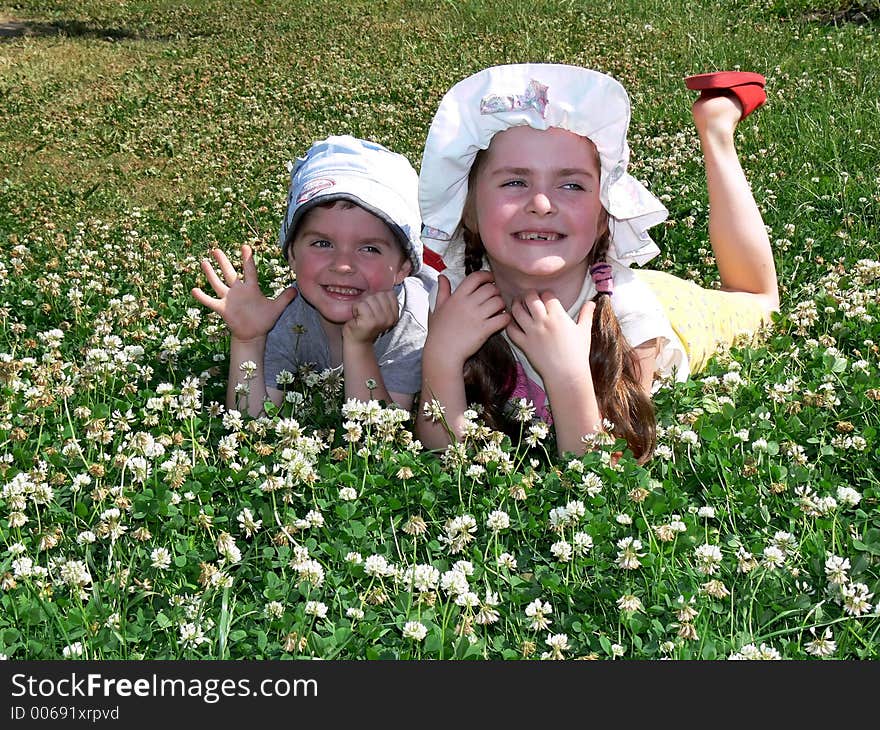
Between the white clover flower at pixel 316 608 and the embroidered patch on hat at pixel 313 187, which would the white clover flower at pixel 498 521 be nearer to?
the white clover flower at pixel 316 608

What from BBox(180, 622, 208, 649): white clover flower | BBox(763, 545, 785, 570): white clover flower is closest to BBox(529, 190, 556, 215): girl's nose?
BBox(763, 545, 785, 570): white clover flower

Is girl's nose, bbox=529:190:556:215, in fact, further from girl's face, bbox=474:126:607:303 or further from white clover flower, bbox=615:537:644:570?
white clover flower, bbox=615:537:644:570

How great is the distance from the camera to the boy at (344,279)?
5.19 meters

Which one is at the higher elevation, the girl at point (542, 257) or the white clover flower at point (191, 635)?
the girl at point (542, 257)

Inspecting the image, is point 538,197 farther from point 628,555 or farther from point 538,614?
point 538,614

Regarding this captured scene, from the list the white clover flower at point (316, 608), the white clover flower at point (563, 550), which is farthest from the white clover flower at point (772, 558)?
the white clover flower at point (316, 608)

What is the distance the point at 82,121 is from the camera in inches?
520

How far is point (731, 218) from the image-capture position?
21.2 ft

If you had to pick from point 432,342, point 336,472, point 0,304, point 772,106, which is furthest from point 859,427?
point 772,106

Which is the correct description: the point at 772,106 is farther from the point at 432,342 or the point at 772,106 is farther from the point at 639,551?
the point at 639,551

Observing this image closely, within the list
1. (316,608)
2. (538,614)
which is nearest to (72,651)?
(316,608)

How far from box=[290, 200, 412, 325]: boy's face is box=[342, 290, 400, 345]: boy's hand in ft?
0.76

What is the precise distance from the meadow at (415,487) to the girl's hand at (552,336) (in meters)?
0.39

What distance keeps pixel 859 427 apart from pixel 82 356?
13.1ft
